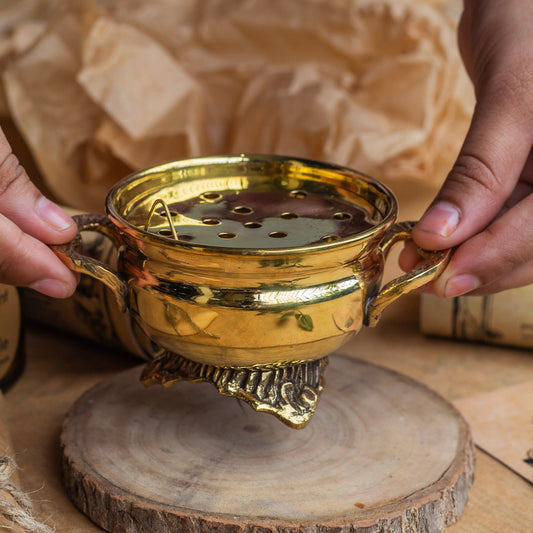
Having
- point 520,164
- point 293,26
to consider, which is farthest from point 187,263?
point 293,26

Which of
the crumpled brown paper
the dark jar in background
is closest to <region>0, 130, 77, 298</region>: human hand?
the dark jar in background

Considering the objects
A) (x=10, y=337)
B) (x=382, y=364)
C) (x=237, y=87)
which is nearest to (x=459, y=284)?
(x=382, y=364)

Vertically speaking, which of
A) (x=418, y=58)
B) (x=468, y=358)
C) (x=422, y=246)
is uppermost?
(x=422, y=246)

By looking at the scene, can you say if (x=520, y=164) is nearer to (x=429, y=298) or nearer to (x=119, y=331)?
(x=429, y=298)

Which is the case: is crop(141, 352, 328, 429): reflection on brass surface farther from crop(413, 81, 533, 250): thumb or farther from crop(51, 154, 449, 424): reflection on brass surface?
crop(413, 81, 533, 250): thumb

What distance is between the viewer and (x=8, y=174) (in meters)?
0.85

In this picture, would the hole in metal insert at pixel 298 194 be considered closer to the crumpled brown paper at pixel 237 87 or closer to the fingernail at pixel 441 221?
the fingernail at pixel 441 221

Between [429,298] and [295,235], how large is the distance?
18.9 inches

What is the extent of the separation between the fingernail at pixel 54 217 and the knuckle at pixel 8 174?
37 millimetres

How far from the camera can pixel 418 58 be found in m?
1.75

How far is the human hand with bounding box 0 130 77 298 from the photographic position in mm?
820

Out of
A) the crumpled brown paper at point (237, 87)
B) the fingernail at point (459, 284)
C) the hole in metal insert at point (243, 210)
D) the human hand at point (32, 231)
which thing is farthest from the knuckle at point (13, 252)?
the crumpled brown paper at point (237, 87)

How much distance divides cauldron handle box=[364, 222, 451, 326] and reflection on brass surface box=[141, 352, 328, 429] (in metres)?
0.09

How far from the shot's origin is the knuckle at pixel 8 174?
0.84m
